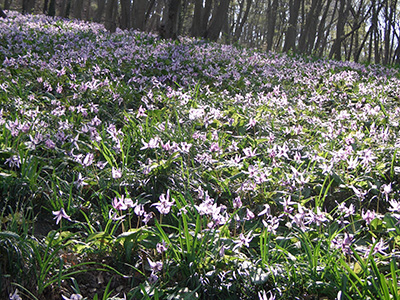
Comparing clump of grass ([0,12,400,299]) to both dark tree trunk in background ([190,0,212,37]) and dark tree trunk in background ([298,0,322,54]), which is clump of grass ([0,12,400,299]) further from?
dark tree trunk in background ([298,0,322,54])

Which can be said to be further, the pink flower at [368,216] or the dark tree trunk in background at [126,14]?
the dark tree trunk in background at [126,14]

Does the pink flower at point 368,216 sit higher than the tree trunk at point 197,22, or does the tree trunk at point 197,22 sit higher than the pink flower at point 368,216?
the tree trunk at point 197,22

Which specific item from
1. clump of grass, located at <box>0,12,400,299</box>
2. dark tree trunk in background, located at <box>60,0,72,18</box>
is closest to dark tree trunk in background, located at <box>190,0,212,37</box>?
clump of grass, located at <box>0,12,400,299</box>

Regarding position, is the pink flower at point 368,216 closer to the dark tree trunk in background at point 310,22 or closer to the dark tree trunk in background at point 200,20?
the dark tree trunk in background at point 200,20

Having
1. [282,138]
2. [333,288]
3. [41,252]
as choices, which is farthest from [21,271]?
[282,138]

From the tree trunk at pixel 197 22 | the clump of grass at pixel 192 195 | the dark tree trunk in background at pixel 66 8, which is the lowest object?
the clump of grass at pixel 192 195

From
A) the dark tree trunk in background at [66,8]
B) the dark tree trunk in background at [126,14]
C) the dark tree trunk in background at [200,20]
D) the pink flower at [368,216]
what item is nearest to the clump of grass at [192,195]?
the pink flower at [368,216]

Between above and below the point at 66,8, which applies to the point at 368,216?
below

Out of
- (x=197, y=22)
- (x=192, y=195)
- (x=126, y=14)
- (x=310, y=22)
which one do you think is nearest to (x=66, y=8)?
(x=126, y=14)

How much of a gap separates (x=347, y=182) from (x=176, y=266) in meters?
1.86

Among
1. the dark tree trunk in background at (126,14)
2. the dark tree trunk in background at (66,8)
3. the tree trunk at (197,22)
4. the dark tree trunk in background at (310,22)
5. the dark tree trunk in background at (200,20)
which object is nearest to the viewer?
the dark tree trunk in background at (200,20)

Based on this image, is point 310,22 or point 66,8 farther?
point 66,8

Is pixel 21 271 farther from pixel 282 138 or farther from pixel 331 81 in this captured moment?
pixel 331 81

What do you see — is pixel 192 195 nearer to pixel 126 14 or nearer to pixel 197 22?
pixel 197 22
